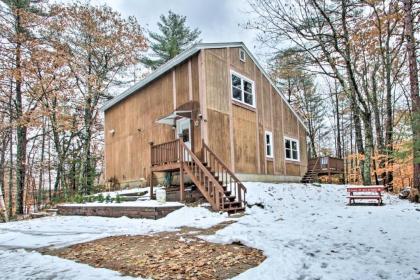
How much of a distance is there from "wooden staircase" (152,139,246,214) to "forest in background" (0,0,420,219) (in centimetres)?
449

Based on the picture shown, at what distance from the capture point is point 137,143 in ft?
49.2

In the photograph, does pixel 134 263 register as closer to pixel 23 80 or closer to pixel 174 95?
pixel 174 95

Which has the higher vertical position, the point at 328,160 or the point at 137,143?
the point at 137,143

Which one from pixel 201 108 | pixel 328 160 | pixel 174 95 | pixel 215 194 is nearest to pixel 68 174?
pixel 174 95

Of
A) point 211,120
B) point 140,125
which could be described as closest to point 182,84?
point 211,120

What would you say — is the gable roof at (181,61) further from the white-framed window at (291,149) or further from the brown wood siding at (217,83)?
the white-framed window at (291,149)

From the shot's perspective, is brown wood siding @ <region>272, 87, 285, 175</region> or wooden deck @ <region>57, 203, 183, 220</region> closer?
wooden deck @ <region>57, 203, 183, 220</region>

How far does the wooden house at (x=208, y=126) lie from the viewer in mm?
10547

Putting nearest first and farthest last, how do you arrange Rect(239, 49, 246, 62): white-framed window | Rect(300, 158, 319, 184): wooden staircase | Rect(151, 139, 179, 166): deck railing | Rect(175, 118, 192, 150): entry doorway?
Rect(151, 139, 179, 166): deck railing, Rect(175, 118, 192, 150): entry doorway, Rect(239, 49, 246, 62): white-framed window, Rect(300, 158, 319, 184): wooden staircase

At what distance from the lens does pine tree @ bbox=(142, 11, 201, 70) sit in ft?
87.9

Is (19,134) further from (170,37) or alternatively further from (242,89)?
(170,37)

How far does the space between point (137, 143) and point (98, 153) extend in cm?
1245

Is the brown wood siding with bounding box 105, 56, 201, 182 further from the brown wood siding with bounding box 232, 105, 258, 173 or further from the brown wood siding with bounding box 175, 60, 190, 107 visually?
the brown wood siding with bounding box 232, 105, 258, 173

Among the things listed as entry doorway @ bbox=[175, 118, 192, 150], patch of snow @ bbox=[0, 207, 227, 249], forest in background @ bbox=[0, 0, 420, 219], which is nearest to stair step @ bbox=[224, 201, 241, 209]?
patch of snow @ bbox=[0, 207, 227, 249]
